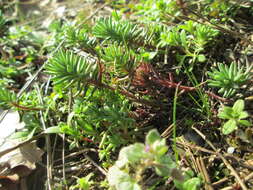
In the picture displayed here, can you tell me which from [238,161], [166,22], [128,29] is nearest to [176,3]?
[166,22]

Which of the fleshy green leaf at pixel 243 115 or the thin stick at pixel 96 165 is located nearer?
the fleshy green leaf at pixel 243 115

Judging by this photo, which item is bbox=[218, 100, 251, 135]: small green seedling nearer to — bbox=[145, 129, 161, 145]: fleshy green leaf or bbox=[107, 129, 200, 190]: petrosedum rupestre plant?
bbox=[107, 129, 200, 190]: petrosedum rupestre plant

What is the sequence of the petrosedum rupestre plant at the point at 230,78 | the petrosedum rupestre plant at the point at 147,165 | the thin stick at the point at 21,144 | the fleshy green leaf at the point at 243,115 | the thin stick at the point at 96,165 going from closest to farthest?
the petrosedum rupestre plant at the point at 147,165, the fleshy green leaf at the point at 243,115, the petrosedum rupestre plant at the point at 230,78, the thin stick at the point at 96,165, the thin stick at the point at 21,144

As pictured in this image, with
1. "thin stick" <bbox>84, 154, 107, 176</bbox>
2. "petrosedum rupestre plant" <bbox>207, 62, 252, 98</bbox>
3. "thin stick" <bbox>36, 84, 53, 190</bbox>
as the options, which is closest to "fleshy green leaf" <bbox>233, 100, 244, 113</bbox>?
"petrosedum rupestre plant" <bbox>207, 62, 252, 98</bbox>

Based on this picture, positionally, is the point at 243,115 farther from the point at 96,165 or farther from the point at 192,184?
the point at 96,165

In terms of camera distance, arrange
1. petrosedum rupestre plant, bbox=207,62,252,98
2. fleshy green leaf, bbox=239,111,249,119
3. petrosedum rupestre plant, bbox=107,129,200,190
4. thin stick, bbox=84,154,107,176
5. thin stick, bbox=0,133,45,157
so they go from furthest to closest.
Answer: thin stick, bbox=0,133,45,157
thin stick, bbox=84,154,107,176
petrosedum rupestre plant, bbox=207,62,252,98
fleshy green leaf, bbox=239,111,249,119
petrosedum rupestre plant, bbox=107,129,200,190

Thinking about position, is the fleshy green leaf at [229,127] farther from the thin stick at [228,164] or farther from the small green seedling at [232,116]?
the thin stick at [228,164]

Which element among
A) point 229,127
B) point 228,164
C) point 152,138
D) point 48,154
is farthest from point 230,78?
point 48,154

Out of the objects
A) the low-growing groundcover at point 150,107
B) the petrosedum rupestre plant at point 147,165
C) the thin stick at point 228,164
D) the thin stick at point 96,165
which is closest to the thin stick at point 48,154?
the low-growing groundcover at point 150,107
